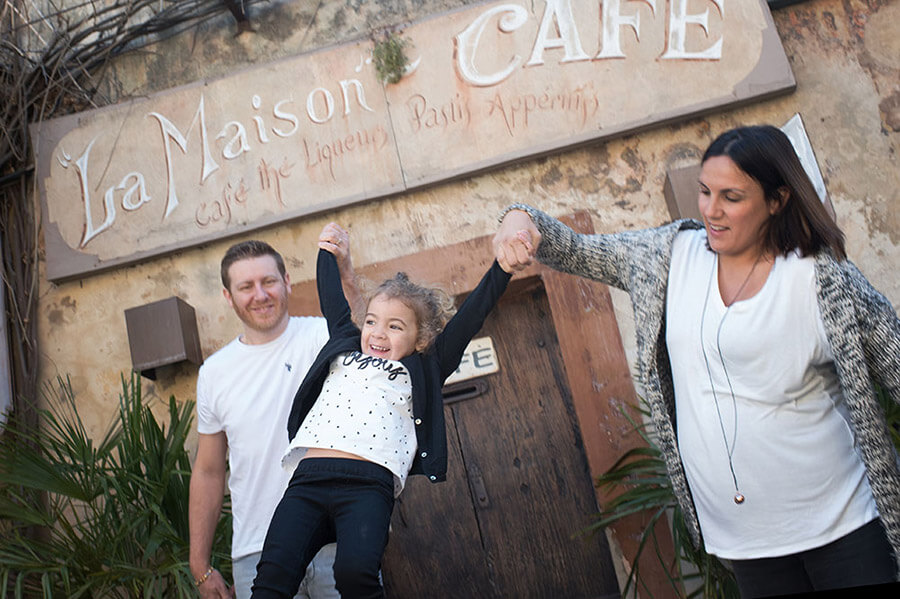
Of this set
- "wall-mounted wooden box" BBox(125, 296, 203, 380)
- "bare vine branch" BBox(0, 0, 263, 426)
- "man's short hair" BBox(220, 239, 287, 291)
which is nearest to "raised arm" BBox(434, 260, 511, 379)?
"man's short hair" BBox(220, 239, 287, 291)

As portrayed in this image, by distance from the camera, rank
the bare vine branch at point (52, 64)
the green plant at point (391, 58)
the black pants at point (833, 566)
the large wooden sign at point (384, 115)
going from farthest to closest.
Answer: the bare vine branch at point (52, 64) < the green plant at point (391, 58) < the large wooden sign at point (384, 115) < the black pants at point (833, 566)

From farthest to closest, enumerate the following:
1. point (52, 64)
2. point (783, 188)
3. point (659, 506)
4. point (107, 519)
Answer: point (52, 64) → point (659, 506) → point (107, 519) → point (783, 188)

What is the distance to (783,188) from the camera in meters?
2.18

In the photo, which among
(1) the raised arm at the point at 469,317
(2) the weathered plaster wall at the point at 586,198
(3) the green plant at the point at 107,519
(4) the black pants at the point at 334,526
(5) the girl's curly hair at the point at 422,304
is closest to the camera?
(4) the black pants at the point at 334,526

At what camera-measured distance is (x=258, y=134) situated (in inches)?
171

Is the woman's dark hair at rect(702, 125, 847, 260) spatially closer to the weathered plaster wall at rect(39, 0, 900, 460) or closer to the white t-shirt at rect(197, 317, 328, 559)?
the white t-shirt at rect(197, 317, 328, 559)

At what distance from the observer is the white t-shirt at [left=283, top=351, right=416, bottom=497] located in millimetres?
2391

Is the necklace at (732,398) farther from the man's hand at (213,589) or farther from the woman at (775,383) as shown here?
the man's hand at (213,589)

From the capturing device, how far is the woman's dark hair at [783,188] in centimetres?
210

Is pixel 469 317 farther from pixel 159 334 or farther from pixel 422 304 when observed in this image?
pixel 159 334

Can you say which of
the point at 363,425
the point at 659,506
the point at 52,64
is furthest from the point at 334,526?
the point at 52,64

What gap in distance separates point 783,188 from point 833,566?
944 mm

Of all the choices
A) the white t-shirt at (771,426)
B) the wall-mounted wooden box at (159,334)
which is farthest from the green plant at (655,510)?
the wall-mounted wooden box at (159,334)

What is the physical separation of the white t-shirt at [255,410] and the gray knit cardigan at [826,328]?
41.5 inches
